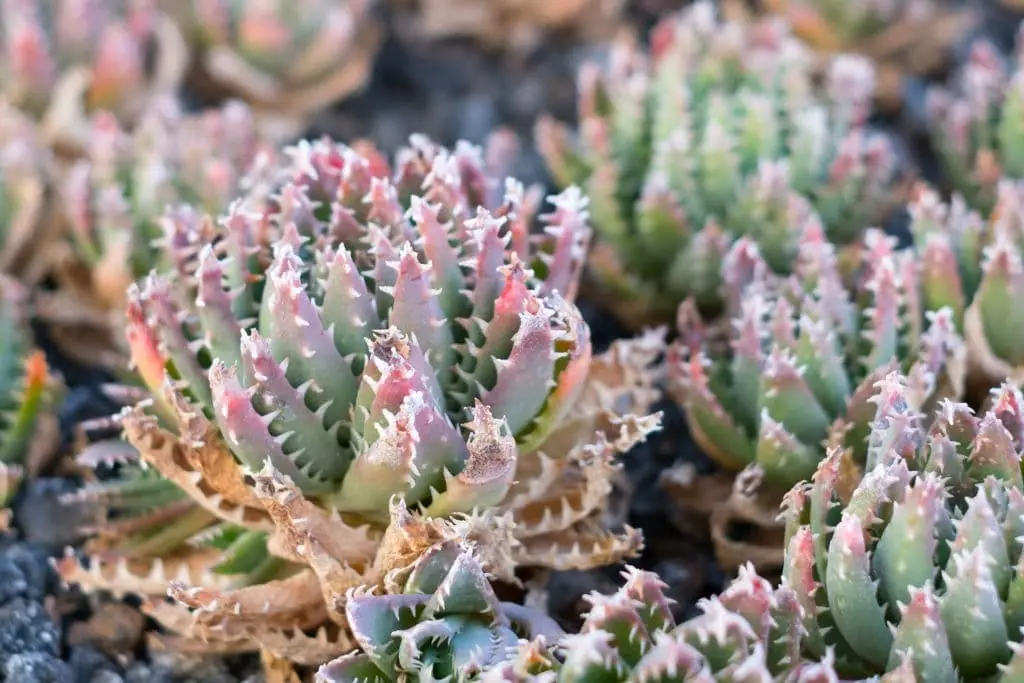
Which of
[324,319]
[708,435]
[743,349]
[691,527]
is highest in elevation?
[324,319]

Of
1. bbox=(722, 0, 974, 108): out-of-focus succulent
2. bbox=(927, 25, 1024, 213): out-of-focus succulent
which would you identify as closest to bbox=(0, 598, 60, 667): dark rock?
bbox=(927, 25, 1024, 213): out-of-focus succulent

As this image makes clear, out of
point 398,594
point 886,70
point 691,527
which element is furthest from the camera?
point 886,70

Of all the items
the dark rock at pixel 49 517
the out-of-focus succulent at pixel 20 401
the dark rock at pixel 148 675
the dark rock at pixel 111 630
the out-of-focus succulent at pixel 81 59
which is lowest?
the dark rock at pixel 148 675

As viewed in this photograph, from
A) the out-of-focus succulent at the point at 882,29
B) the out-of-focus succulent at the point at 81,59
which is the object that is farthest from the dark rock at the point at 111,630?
the out-of-focus succulent at the point at 882,29

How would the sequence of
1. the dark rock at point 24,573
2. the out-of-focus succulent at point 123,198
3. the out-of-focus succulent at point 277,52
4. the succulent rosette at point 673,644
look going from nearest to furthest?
the succulent rosette at point 673,644 < the dark rock at point 24,573 < the out-of-focus succulent at point 123,198 < the out-of-focus succulent at point 277,52

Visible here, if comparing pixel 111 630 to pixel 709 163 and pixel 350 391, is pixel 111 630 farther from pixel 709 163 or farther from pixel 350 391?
pixel 709 163

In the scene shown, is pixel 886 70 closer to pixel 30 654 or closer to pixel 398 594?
pixel 398 594

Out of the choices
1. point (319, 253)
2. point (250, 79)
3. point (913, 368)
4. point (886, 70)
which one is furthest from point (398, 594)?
point (886, 70)

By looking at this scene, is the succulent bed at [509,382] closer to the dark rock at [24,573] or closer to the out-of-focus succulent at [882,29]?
the dark rock at [24,573]
